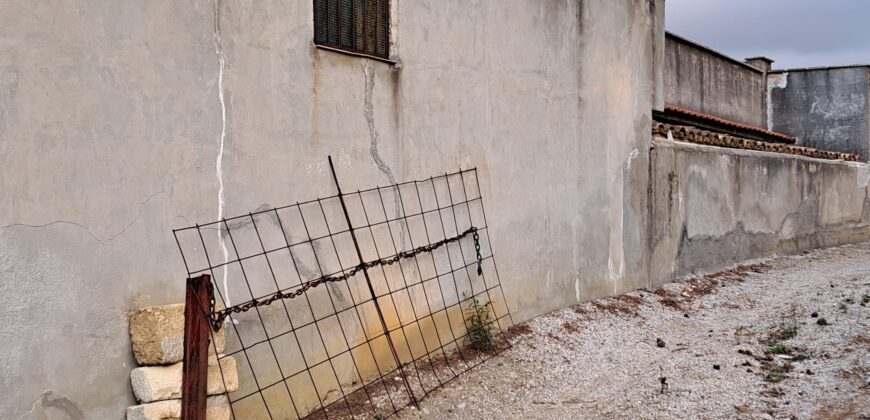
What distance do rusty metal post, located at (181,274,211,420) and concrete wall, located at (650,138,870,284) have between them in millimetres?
6387

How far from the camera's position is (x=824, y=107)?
638 inches

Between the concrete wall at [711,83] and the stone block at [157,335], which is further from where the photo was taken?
the concrete wall at [711,83]

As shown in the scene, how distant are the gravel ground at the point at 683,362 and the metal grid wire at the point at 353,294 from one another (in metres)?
0.39

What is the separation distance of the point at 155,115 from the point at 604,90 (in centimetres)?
531

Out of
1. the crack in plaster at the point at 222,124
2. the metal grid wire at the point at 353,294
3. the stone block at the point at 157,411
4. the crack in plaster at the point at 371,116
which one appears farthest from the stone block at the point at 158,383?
the crack in plaster at the point at 371,116

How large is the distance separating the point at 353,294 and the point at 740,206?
313 inches

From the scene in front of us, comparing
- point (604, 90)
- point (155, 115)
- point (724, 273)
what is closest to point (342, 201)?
point (155, 115)

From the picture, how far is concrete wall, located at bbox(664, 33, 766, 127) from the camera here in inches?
489

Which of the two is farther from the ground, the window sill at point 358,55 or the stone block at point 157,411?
the window sill at point 358,55

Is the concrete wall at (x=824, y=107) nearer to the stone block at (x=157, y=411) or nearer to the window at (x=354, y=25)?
the window at (x=354, y=25)

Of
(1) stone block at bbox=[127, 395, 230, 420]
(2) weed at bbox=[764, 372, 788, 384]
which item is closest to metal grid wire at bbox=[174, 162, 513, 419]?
(1) stone block at bbox=[127, 395, 230, 420]

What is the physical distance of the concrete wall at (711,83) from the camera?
40.8ft

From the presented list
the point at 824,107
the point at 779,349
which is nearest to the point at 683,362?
the point at 779,349

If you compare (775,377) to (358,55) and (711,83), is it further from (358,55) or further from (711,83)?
(711,83)
